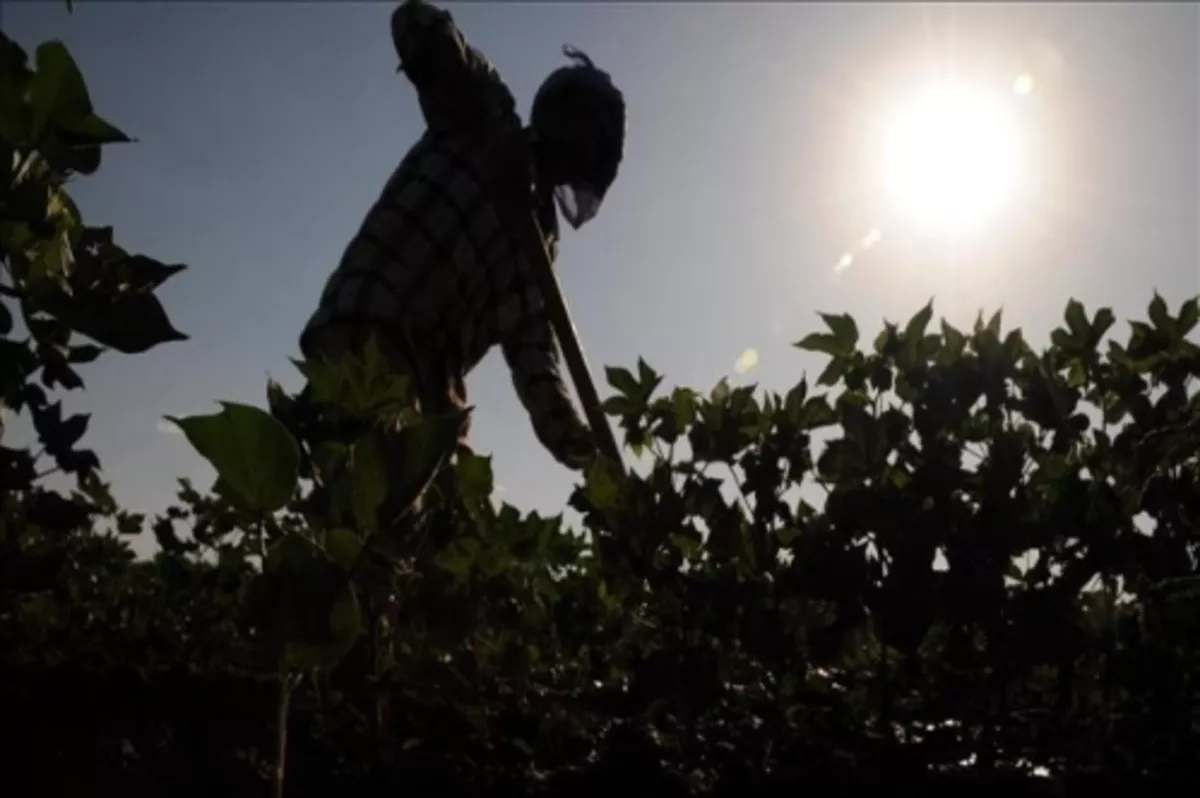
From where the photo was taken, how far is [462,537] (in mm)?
1938

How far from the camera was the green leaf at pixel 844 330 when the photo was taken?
6.63ft

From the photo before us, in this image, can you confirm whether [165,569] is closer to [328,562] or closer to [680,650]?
[680,650]

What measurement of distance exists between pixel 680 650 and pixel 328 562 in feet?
4.19

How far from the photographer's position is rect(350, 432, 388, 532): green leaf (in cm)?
84

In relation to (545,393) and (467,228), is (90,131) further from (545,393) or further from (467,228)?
(545,393)

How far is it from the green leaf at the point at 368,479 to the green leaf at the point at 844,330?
133cm

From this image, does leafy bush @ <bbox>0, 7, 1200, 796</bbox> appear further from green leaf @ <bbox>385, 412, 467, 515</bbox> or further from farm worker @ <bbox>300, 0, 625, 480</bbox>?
farm worker @ <bbox>300, 0, 625, 480</bbox>

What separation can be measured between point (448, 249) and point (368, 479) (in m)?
2.66

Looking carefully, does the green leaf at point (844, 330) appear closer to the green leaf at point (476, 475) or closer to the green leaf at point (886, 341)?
the green leaf at point (886, 341)

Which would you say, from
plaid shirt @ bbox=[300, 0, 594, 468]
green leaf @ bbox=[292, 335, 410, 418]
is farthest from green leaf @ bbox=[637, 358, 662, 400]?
plaid shirt @ bbox=[300, 0, 594, 468]

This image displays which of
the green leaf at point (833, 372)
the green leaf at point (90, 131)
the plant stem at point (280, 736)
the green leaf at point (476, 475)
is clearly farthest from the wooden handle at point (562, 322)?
the plant stem at point (280, 736)

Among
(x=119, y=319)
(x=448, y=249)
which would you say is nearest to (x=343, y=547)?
(x=119, y=319)

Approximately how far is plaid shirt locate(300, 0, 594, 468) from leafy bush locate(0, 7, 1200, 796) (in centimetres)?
129

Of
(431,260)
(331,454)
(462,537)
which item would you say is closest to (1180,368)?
(462,537)
